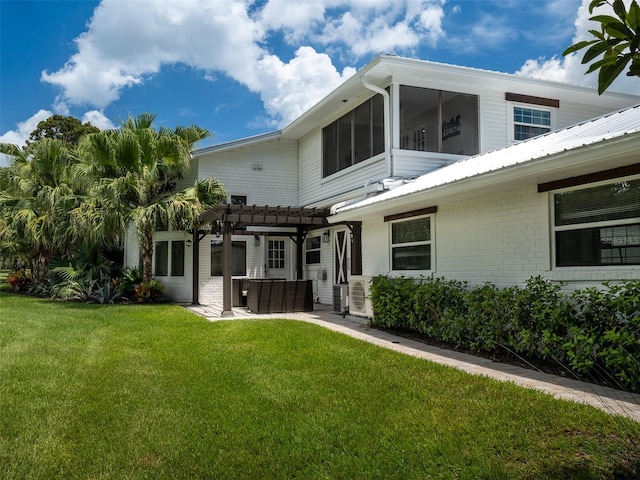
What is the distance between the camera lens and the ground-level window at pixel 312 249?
15453 millimetres

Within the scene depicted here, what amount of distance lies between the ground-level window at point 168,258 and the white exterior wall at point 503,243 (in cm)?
965

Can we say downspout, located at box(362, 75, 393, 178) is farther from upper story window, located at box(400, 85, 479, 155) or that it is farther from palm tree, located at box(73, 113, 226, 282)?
palm tree, located at box(73, 113, 226, 282)

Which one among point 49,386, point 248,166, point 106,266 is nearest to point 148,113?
point 248,166

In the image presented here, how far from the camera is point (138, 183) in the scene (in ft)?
46.6

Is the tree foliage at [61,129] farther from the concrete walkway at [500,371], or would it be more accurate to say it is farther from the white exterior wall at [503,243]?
the white exterior wall at [503,243]

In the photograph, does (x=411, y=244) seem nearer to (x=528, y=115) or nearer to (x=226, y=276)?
(x=226, y=276)

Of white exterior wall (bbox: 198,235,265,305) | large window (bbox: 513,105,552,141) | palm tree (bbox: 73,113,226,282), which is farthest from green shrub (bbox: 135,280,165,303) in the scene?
large window (bbox: 513,105,552,141)

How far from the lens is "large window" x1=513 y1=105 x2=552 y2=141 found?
1303 centimetres

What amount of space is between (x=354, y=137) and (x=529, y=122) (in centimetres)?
462

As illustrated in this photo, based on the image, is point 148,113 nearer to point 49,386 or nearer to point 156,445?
point 49,386

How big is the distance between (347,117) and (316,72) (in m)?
8.13

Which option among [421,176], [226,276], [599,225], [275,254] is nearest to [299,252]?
[275,254]

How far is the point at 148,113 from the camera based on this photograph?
1505cm

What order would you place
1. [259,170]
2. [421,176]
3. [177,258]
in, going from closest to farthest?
1. [421,176]
2. [177,258]
3. [259,170]
